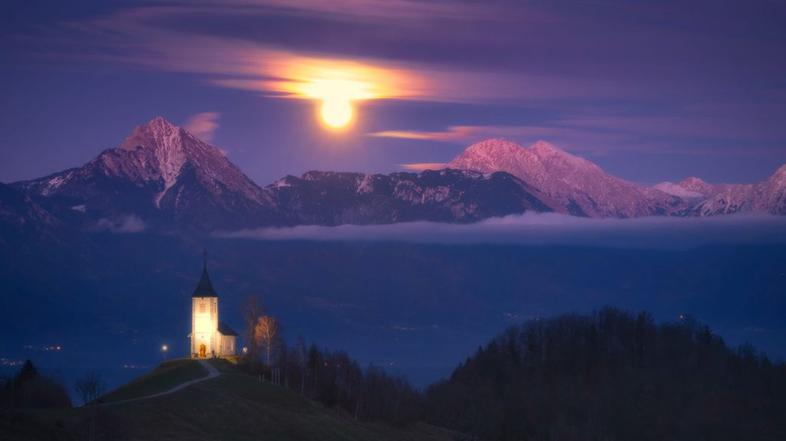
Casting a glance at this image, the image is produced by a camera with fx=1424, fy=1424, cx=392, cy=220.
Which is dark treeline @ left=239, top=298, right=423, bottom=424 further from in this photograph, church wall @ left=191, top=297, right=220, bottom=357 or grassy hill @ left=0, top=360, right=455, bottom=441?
church wall @ left=191, top=297, right=220, bottom=357

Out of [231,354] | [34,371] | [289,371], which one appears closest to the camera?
[34,371]

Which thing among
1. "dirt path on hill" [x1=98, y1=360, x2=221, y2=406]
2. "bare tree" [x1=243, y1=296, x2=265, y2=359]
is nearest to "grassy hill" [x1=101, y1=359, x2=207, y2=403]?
"dirt path on hill" [x1=98, y1=360, x2=221, y2=406]

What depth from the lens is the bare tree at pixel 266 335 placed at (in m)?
183

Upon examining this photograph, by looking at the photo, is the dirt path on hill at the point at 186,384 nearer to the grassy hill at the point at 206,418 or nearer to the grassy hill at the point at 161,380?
the grassy hill at the point at 161,380

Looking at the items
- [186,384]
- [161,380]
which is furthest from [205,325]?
[186,384]

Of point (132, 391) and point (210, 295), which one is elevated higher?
point (210, 295)

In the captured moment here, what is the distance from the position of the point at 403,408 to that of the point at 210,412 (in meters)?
56.5

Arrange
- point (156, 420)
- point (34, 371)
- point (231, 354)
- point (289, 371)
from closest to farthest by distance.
→ point (156, 420) < point (34, 371) < point (289, 371) < point (231, 354)

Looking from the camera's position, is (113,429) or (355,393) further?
(355,393)

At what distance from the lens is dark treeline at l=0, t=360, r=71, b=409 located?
133125 mm

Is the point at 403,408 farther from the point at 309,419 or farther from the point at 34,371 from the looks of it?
the point at 34,371

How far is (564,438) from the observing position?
19912 cm

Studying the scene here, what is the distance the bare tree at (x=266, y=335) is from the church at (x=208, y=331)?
5581mm

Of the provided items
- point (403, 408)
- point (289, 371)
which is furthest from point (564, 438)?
point (289, 371)
